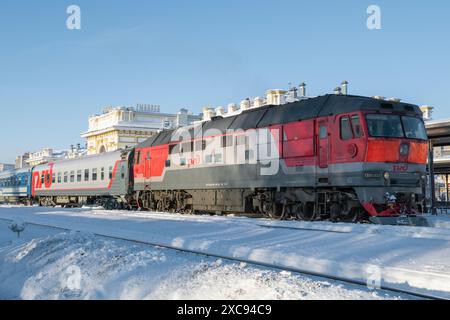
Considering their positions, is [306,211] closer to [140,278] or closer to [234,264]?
[234,264]

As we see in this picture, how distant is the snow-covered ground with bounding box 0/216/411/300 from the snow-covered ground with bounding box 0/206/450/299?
15 millimetres

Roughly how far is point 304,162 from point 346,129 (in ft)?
6.66

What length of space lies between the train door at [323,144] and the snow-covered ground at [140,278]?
7.12 metres

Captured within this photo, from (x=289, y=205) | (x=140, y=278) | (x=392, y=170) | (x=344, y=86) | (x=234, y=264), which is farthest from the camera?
(x=344, y=86)

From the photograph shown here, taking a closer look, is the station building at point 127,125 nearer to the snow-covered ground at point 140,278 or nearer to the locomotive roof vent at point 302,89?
the locomotive roof vent at point 302,89

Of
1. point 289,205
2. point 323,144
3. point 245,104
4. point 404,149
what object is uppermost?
point 245,104

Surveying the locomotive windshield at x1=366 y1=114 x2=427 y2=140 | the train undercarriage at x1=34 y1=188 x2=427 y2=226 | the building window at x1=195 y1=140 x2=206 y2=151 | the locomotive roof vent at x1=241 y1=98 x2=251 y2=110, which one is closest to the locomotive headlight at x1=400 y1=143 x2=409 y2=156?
the locomotive windshield at x1=366 y1=114 x2=427 y2=140

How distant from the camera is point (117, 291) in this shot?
7.00 m

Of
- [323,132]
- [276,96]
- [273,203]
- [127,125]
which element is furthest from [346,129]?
[127,125]

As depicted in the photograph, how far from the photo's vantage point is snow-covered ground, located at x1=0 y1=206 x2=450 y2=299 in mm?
6641

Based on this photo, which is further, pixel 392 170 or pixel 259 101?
pixel 259 101

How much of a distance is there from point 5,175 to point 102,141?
2532cm

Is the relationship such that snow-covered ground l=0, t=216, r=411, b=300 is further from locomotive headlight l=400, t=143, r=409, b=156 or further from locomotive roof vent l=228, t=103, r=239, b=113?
locomotive roof vent l=228, t=103, r=239, b=113

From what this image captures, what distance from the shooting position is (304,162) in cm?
1642
